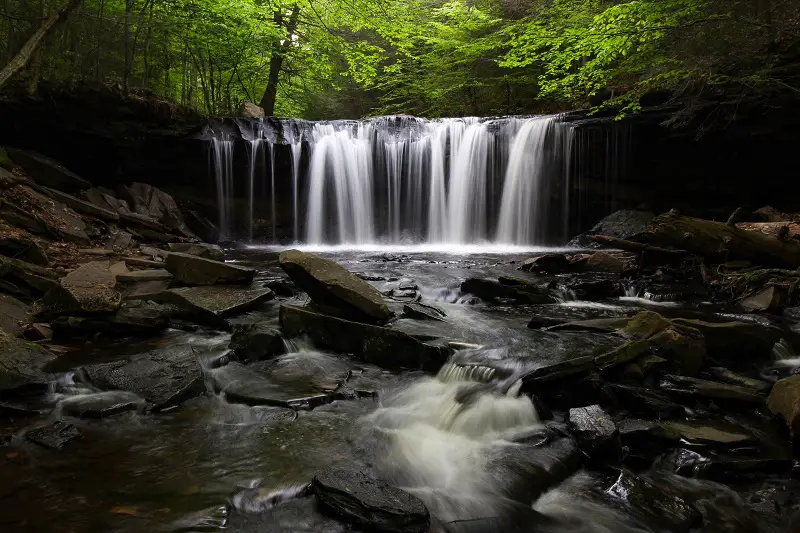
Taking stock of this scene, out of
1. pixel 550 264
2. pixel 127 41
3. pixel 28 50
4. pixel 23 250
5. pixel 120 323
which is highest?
pixel 127 41

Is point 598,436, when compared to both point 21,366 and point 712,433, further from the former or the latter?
point 21,366

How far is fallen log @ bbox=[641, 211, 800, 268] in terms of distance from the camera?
837 cm

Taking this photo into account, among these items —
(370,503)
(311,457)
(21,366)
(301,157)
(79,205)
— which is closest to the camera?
(370,503)

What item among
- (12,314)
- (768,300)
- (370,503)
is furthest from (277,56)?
(370,503)

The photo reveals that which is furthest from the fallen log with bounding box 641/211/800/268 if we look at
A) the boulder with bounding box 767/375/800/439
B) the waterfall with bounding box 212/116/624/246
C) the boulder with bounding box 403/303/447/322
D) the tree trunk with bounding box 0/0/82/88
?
the tree trunk with bounding box 0/0/82/88

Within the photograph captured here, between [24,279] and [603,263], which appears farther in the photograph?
[603,263]

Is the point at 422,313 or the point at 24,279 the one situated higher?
the point at 24,279

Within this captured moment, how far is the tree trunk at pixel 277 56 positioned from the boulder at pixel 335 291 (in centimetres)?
1333

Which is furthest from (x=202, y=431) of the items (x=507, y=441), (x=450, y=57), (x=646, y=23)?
(x=450, y=57)

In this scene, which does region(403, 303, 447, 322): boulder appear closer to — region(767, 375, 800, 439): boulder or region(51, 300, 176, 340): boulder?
region(51, 300, 176, 340): boulder

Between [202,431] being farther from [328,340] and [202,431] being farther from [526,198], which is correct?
[526,198]

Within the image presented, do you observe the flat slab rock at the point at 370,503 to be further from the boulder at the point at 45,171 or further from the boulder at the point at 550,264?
the boulder at the point at 45,171

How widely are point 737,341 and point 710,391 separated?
1414 mm

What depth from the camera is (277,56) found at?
59.0ft
